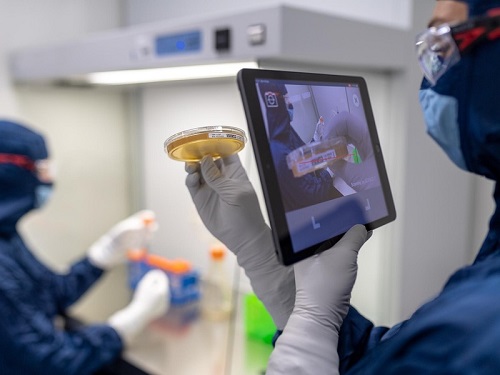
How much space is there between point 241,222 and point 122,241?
144cm

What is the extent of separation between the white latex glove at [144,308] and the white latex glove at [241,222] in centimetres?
109

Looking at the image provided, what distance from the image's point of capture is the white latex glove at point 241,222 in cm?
79

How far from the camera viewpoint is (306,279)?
0.76 m

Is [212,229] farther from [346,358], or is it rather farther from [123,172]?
[123,172]

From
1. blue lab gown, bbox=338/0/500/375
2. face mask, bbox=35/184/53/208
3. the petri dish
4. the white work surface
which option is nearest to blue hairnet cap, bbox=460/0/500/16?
blue lab gown, bbox=338/0/500/375

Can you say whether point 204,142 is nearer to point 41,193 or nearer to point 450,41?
point 450,41

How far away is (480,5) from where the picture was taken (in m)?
0.69

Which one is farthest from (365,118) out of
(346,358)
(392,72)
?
(392,72)

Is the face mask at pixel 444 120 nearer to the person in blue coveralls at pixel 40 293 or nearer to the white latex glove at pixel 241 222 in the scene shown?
the white latex glove at pixel 241 222

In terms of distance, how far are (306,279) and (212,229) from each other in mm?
186

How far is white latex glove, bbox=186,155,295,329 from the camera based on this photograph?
794 mm

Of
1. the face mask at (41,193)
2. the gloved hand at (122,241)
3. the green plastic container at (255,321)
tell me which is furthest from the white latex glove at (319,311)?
the gloved hand at (122,241)

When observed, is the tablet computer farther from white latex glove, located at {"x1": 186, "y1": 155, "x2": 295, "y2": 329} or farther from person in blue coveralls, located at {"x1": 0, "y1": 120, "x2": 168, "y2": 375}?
person in blue coveralls, located at {"x1": 0, "y1": 120, "x2": 168, "y2": 375}

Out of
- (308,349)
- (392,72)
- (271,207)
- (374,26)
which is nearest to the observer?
(271,207)
